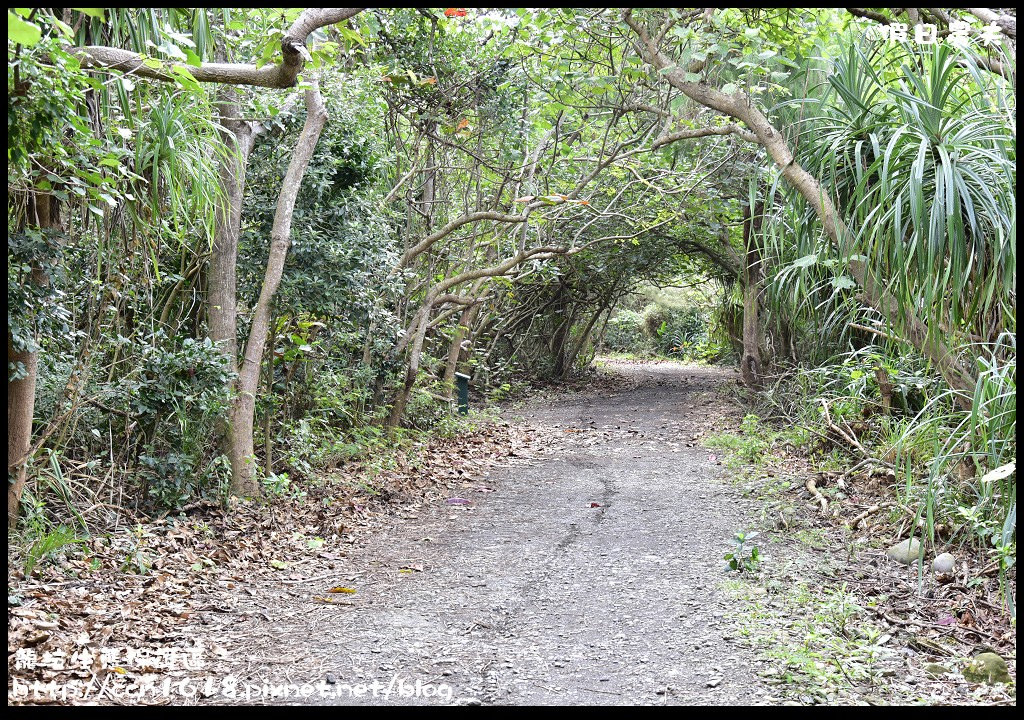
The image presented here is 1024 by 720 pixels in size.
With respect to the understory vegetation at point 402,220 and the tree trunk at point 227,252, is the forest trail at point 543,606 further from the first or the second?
the tree trunk at point 227,252

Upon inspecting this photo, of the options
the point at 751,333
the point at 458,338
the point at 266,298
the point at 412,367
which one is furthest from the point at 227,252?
the point at 751,333

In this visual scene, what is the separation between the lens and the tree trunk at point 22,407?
3656 millimetres

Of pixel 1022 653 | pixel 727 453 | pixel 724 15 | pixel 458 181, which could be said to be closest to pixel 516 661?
pixel 1022 653

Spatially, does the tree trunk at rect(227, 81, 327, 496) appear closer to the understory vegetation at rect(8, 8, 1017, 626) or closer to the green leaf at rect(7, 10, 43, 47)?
the understory vegetation at rect(8, 8, 1017, 626)

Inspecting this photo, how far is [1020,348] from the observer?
2775 millimetres

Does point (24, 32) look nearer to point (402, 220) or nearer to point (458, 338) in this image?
point (402, 220)

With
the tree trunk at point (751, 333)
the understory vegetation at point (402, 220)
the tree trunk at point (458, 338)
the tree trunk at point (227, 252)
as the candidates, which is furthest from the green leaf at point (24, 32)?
the tree trunk at point (751, 333)

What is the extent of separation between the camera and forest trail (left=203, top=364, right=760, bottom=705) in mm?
2893

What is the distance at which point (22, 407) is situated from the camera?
371 cm

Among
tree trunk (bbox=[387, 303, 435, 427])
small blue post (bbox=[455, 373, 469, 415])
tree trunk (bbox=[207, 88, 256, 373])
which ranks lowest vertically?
small blue post (bbox=[455, 373, 469, 415])

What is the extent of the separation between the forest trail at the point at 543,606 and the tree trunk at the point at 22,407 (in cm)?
132

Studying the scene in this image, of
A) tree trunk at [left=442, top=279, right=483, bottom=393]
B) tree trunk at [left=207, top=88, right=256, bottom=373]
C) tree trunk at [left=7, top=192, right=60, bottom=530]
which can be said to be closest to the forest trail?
tree trunk at [left=7, top=192, right=60, bottom=530]

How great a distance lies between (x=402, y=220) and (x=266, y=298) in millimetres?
3252

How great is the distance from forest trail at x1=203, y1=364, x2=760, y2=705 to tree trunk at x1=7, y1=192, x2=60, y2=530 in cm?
132
